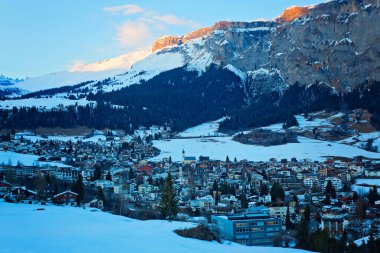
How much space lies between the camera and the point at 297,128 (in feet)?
342

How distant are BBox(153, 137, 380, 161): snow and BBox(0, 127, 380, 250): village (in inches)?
177

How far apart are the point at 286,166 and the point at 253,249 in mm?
55892

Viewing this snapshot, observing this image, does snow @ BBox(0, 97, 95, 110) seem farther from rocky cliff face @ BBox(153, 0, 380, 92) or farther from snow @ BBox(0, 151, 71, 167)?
snow @ BBox(0, 151, 71, 167)

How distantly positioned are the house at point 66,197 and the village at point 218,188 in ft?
0.21

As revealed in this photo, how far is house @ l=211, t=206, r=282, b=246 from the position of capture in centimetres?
3406

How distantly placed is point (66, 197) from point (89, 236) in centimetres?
1654

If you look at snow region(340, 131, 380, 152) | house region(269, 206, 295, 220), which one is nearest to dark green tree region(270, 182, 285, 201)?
house region(269, 206, 295, 220)

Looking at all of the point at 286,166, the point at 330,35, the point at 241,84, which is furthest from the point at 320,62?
the point at 286,166

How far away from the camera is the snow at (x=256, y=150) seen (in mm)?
82500

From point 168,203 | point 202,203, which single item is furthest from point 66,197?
point 202,203

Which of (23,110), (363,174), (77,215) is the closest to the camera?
(77,215)

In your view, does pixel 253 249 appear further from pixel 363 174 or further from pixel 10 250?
pixel 363 174

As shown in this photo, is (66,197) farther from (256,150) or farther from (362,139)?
(362,139)

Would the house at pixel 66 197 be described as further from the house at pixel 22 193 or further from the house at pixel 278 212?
the house at pixel 278 212
